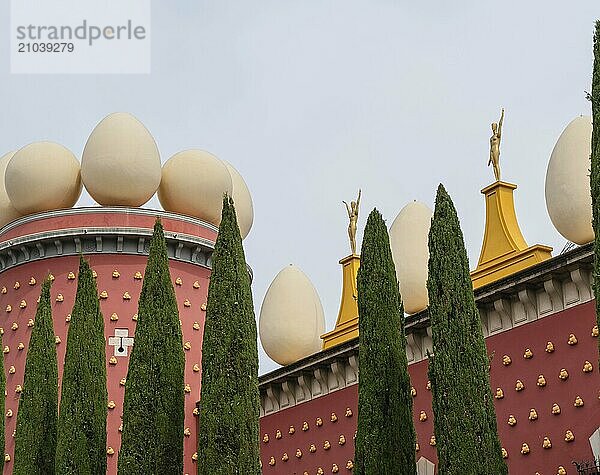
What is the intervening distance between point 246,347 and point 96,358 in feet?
11.2

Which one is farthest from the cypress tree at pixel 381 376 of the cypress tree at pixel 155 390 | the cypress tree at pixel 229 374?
the cypress tree at pixel 155 390

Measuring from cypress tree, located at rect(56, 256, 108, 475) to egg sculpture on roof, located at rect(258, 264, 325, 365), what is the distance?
536cm

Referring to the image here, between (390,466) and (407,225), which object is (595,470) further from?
(407,225)

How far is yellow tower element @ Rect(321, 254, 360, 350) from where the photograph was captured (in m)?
22.7

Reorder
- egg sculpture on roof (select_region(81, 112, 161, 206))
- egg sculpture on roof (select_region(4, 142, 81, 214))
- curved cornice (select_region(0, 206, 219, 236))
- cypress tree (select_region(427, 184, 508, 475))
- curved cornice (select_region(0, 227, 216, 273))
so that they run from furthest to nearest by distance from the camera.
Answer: egg sculpture on roof (select_region(4, 142, 81, 214))
curved cornice (select_region(0, 206, 219, 236))
curved cornice (select_region(0, 227, 216, 273))
egg sculpture on roof (select_region(81, 112, 161, 206))
cypress tree (select_region(427, 184, 508, 475))

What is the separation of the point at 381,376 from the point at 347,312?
23.8 feet

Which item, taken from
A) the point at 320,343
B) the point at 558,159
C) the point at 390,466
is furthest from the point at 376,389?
the point at 320,343

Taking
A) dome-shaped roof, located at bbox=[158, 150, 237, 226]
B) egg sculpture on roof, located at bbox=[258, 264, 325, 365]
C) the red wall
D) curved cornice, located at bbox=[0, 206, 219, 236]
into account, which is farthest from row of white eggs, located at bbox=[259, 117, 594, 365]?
curved cornice, located at bbox=[0, 206, 219, 236]

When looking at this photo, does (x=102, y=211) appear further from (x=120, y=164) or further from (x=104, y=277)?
(x=104, y=277)

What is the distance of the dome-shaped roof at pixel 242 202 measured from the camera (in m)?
25.3

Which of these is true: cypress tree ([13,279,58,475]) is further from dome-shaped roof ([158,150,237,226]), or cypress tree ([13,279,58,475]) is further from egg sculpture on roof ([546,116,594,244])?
egg sculpture on roof ([546,116,594,244])

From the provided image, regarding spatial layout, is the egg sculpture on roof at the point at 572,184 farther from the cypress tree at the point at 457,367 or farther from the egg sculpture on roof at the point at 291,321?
the egg sculpture on roof at the point at 291,321

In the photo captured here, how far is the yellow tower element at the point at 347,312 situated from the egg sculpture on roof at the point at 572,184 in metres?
5.87

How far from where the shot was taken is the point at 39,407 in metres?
19.4
